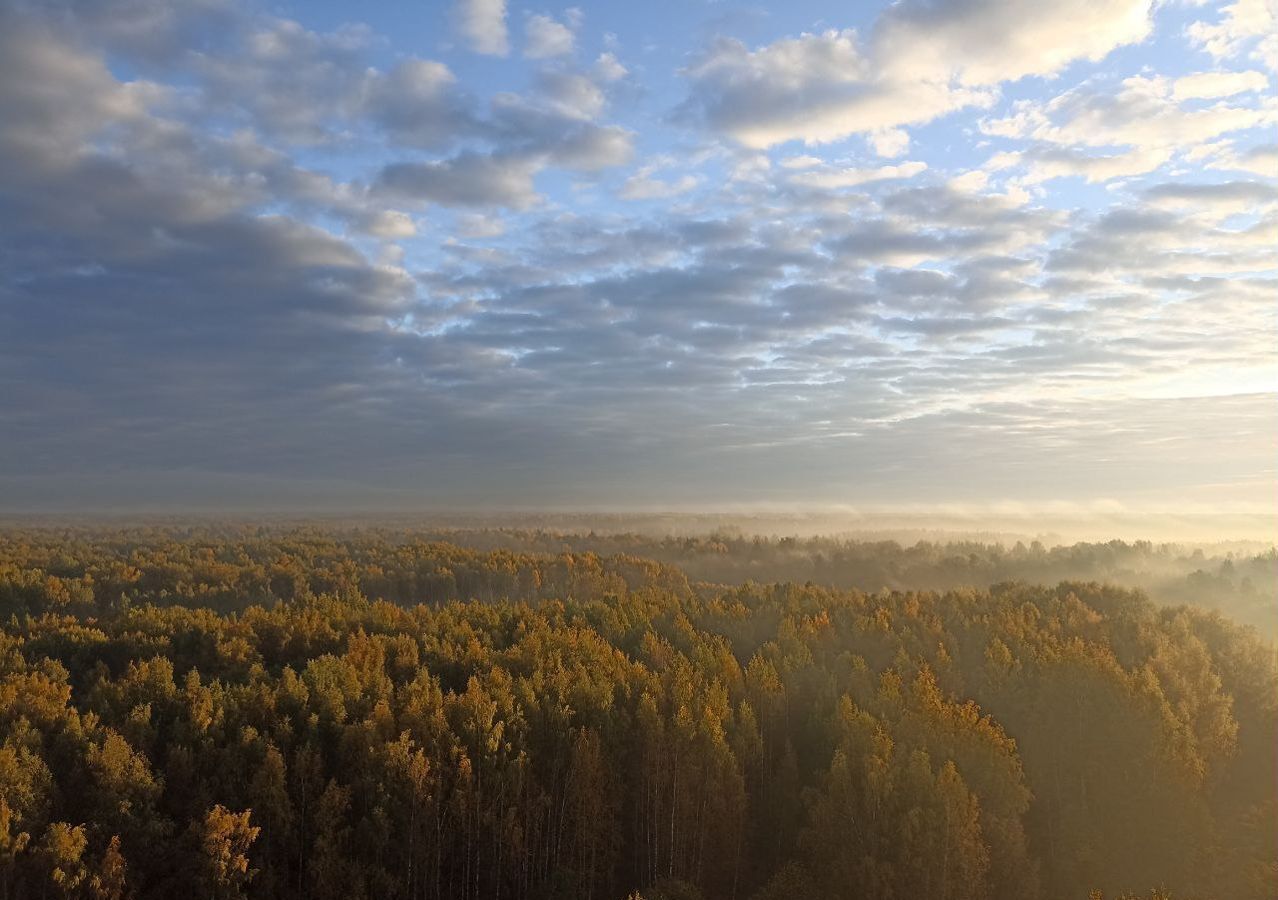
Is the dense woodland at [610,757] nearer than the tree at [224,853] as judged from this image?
No

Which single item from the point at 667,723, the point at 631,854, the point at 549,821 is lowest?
the point at 631,854

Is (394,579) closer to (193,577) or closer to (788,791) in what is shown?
(193,577)

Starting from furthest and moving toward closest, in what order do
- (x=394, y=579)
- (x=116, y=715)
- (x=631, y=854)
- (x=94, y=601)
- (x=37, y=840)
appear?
1. (x=394, y=579)
2. (x=94, y=601)
3. (x=631, y=854)
4. (x=116, y=715)
5. (x=37, y=840)

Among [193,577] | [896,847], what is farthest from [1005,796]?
[193,577]

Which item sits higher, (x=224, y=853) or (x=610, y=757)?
(x=224, y=853)

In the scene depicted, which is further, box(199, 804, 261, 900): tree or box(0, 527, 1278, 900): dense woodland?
box(0, 527, 1278, 900): dense woodland

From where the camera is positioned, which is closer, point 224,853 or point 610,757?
point 224,853

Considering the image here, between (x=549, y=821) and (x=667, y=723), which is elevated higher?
(x=667, y=723)

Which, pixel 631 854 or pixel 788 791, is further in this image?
pixel 788 791
